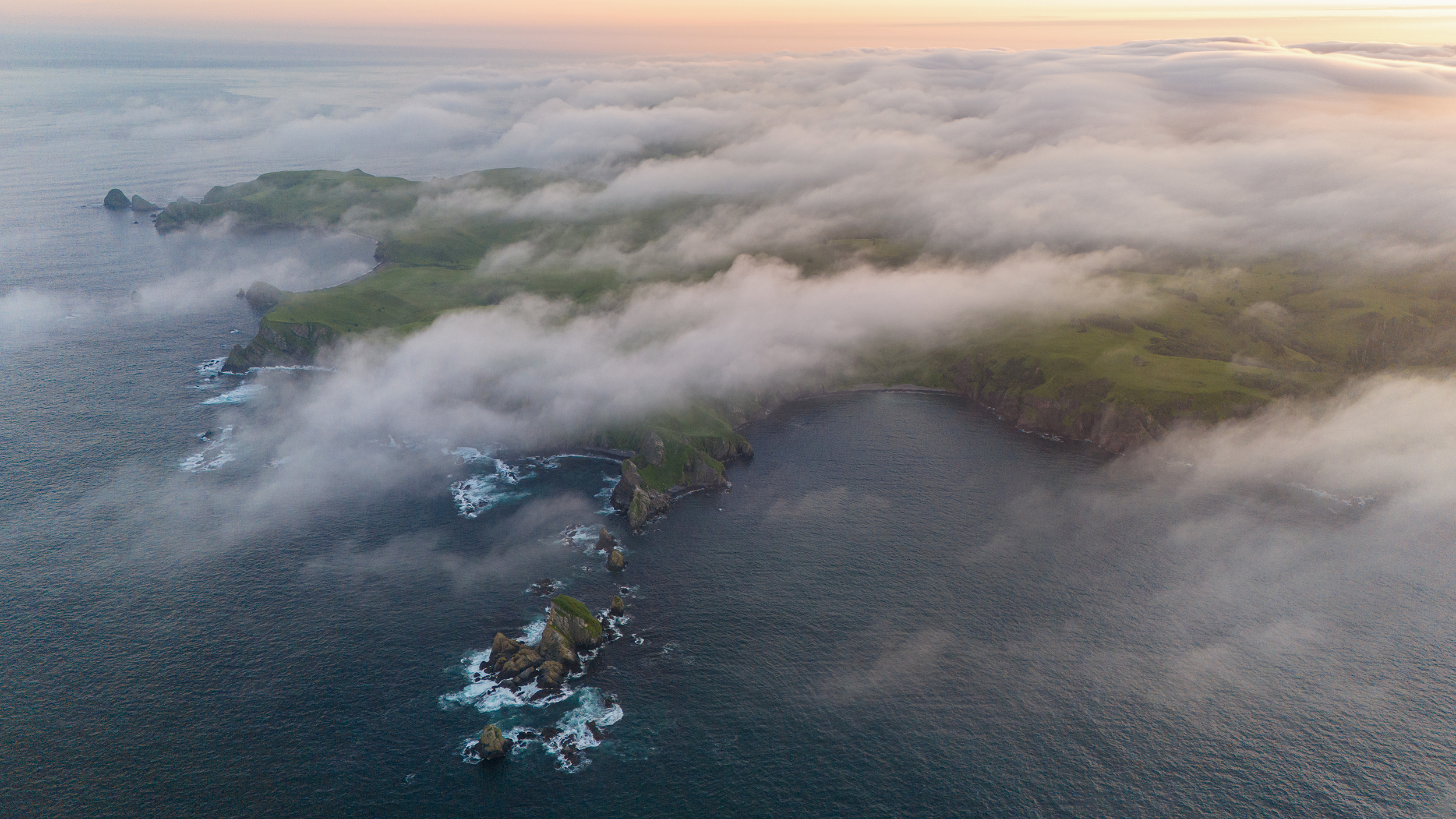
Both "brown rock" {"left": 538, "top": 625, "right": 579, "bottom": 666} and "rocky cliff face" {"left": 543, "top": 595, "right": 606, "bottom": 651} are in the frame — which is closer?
"brown rock" {"left": 538, "top": 625, "right": 579, "bottom": 666}

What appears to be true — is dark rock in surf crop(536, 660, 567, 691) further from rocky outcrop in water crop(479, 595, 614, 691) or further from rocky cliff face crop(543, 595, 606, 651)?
rocky cliff face crop(543, 595, 606, 651)

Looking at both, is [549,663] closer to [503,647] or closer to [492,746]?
[503,647]

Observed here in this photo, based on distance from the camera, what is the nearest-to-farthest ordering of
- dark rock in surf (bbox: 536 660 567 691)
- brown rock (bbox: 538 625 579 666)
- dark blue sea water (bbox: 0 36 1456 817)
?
dark blue sea water (bbox: 0 36 1456 817) → dark rock in surf (bbox: 536 660 567 691) → brown rock (bbox: 538 625 579 666)

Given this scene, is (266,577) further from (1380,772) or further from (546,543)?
(1380,772)

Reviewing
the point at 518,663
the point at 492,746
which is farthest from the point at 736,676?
the point at 492,746

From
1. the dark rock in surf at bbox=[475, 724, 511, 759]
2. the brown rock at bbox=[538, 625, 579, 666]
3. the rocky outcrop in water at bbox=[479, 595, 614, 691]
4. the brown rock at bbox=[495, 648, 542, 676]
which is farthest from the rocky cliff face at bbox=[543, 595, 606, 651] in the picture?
the dark rock in surf at bbox=[475, 724, 511, 759]

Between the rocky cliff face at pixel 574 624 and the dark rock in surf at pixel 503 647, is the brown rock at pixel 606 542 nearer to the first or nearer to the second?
the rocky cliff face at pixel 574 624

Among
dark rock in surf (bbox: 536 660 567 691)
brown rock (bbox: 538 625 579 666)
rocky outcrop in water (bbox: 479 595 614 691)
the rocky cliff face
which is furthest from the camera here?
the rocky cliff face

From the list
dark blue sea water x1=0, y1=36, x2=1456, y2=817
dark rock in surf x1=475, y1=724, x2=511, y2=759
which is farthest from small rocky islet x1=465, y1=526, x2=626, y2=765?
dark blue sea water x1=0, y1=36, x2=1456, y2=817

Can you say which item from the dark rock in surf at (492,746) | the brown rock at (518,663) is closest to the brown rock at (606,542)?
the brown rock at (518,663)

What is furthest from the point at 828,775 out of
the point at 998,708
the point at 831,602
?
the point at 831,602

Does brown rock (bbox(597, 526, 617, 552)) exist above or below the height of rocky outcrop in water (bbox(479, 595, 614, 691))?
below
